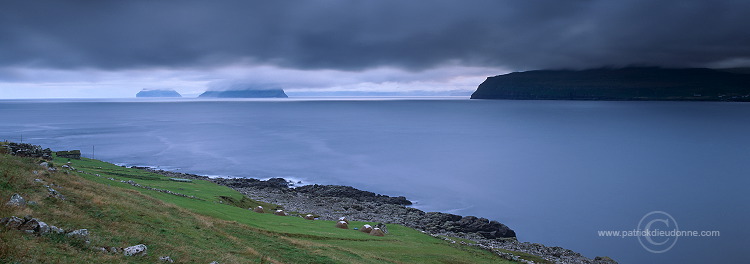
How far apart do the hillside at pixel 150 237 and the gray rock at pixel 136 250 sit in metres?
0.18

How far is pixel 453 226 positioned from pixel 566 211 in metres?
19.1

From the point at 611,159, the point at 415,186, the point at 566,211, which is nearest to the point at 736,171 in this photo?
the point at 611,159

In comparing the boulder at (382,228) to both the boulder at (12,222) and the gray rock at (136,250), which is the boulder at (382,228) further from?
the boulder at (12,222)

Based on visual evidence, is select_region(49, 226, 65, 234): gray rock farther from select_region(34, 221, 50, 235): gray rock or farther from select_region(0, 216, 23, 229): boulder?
select_region(0, 216, 23, 229): boulder

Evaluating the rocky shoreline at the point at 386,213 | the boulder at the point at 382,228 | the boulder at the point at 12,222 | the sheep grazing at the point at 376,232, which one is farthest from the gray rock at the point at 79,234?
the rocky shoreline at the point at 386,213

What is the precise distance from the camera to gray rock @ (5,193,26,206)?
15146 mm

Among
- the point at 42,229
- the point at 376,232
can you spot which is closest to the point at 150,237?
the point at 42,229

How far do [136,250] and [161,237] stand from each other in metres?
3.28

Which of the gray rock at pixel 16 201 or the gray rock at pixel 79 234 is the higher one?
the gray rock at pixel 16 201

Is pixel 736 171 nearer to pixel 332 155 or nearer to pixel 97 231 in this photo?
pixel 332 155

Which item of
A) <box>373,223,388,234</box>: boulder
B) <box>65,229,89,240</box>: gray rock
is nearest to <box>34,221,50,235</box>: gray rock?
<box>65,229,89,240</box>: gray rock

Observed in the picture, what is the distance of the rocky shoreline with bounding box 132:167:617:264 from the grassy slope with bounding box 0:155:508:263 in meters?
8.97

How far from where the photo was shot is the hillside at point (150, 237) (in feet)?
44.6

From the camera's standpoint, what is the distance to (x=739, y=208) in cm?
5462
